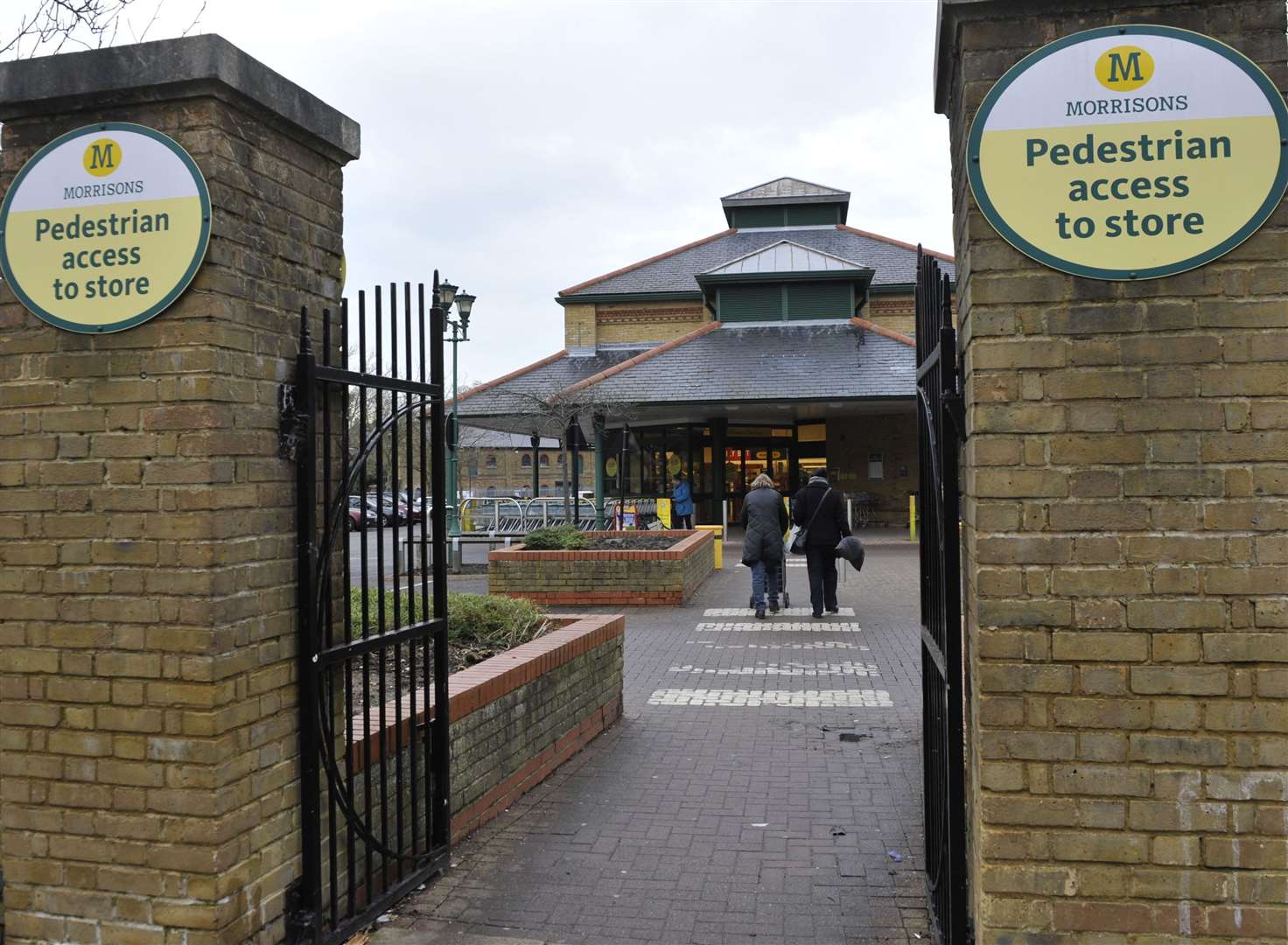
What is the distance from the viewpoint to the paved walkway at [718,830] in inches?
160

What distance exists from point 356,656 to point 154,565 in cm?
85

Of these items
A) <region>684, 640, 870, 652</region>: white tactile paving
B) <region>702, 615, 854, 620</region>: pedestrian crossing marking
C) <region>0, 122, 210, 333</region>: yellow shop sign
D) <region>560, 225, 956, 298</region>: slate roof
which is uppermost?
<region>560, 225, 956, 298</region>: slate roof

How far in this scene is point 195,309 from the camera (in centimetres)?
330

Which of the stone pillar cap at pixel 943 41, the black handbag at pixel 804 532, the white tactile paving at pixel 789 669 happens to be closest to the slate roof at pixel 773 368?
the black handbag at pixel 804 532

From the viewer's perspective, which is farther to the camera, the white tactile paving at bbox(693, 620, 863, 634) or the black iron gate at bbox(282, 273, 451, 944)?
the white tactile paving at bbox(693, 620, 863, 634)

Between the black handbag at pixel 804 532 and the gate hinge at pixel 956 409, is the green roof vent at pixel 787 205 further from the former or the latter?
the gate hinge at pixel 956 409

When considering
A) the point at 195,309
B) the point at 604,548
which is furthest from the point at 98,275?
the point at 604,548

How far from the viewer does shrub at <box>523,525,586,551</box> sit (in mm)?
14906

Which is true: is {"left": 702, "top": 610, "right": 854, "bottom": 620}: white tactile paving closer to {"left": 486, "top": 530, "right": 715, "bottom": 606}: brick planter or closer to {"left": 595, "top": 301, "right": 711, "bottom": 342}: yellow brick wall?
{"left": 486, "top": 530, "right": 715, "bottom": 606}: brick planter

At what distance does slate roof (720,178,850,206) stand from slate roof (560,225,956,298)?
3.66ft

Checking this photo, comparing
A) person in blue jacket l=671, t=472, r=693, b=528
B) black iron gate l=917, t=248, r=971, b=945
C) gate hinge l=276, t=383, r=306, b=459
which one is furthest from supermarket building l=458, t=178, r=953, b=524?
gate hinge l=276, t=383, r=306, b=459

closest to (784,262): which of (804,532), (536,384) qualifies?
(536,384)

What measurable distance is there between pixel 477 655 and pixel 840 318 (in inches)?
883

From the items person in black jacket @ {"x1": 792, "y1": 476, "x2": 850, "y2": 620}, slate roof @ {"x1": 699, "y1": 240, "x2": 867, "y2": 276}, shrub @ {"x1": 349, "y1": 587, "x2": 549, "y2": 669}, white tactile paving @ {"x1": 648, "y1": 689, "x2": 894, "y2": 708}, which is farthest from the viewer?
slate roof @ {"x1": 699, "y1": 240, "x2": 867, "y2": 276}
